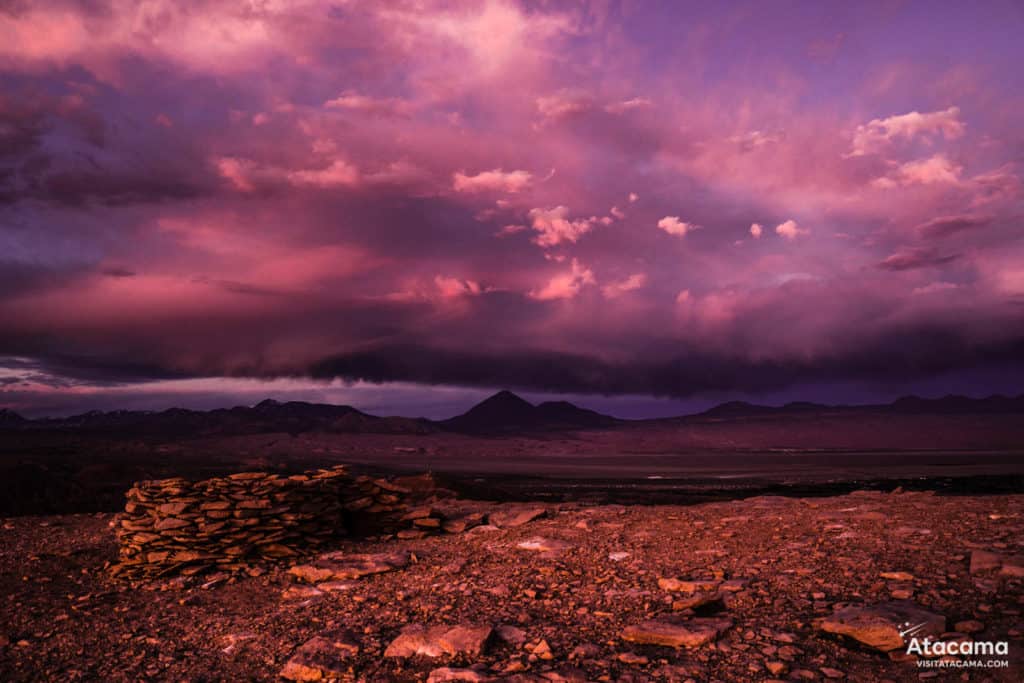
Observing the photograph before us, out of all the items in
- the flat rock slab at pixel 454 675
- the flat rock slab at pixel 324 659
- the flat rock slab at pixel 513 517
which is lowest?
the flat rock slab at pixel 324 659

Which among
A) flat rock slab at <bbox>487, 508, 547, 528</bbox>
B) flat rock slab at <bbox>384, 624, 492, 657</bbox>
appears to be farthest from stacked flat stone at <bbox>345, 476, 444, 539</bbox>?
flat rock slab at <bbox>384, 624, 492, 657</bbox>

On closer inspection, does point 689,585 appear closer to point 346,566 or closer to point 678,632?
point 678,632

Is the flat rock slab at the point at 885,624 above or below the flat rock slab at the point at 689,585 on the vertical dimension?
above

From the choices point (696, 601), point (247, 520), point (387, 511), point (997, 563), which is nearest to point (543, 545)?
point (696, 601)

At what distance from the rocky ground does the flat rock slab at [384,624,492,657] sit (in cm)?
2

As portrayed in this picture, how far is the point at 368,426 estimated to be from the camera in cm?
19338

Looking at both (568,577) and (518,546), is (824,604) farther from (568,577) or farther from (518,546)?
(518,546)

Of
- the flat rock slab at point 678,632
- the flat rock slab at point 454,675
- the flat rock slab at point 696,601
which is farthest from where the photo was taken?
the flat rock slab at point 696,601

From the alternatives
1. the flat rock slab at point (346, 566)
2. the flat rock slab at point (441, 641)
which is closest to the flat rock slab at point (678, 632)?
the flat rock slab at point (441, 641)

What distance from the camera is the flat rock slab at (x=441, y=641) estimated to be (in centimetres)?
666

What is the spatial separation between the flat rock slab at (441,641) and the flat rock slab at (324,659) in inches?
17.5

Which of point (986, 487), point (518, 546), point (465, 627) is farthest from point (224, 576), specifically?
point (986, 487)

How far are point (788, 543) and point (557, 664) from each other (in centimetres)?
496

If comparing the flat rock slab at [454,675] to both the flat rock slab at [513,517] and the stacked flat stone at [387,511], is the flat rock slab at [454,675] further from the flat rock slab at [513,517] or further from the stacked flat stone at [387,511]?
the stacked flat stone at [387,511]
